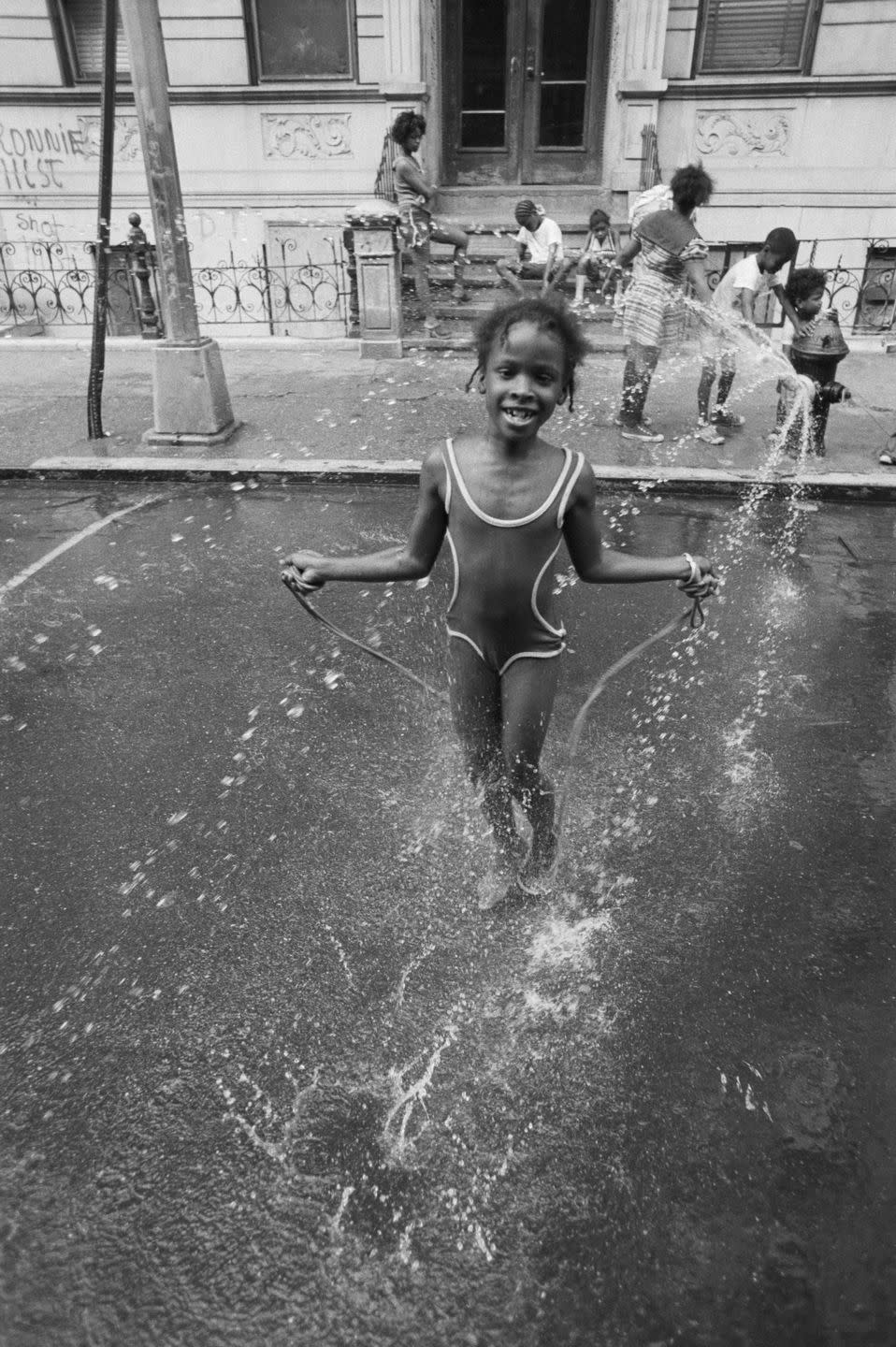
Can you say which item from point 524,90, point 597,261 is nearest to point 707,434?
point 597,261

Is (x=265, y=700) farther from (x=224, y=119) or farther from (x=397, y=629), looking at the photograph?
(x=224, y=119)

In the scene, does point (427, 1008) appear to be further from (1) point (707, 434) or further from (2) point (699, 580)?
(1) point (707, 434)

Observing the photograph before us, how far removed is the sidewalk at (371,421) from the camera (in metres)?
7.61

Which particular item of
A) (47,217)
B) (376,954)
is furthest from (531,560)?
(47,217)

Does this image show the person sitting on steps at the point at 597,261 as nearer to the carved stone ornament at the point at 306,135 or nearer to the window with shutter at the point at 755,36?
the window with shutter at the point at 755,36

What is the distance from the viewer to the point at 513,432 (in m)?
2.39

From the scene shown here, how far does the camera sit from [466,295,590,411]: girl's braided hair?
2344mm

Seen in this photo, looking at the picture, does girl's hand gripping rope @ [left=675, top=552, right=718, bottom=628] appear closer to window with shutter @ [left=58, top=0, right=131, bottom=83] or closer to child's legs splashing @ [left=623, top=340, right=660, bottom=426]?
child's legs splashing @ [left=623, top=340, right=660, bottom=426]

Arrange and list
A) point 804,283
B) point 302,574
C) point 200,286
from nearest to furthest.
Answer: point 302,574 < point 804,283 < point 200,286

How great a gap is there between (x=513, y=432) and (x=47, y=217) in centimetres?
1527

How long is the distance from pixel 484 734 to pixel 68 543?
15.1 ft

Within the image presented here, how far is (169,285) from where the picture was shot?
7859 millimetres

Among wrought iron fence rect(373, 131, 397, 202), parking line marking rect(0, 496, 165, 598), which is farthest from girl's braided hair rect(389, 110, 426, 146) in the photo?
parking line marking rect(0, 496, 165, 598)

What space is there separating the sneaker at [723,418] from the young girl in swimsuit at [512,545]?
21.8 feet
